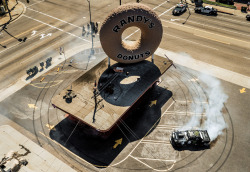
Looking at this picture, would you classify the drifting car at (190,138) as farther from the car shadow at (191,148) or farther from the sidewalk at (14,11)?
the sidewalk at (14,11)

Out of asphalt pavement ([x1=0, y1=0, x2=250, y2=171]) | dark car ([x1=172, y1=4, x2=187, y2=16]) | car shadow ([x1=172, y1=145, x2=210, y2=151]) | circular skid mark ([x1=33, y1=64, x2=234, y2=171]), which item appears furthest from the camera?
dark car ([x1=172, y1=4, x2=187, y2=16])

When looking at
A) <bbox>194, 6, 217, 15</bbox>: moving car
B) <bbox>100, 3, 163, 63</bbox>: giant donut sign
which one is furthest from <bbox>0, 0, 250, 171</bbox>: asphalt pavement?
<bbox>100, 3, 163, 63</bbox>: giant donut sign

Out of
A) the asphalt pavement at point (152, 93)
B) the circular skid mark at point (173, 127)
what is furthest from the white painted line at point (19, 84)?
the circular skid mark at point (173, 127)

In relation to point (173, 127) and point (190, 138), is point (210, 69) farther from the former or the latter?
point (190, 138)

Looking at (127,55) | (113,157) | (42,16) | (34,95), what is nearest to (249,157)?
(113,157)

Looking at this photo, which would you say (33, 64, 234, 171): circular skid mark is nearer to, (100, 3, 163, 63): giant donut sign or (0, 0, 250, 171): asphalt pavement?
(0, 0, 250, 171): asphalt pavement

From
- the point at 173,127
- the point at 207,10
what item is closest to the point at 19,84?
the point at 173,127

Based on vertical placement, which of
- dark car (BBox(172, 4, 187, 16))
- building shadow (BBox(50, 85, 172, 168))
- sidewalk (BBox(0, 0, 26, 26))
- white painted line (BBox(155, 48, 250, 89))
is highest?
dark car (BBox(172, 4, 187, 16))
